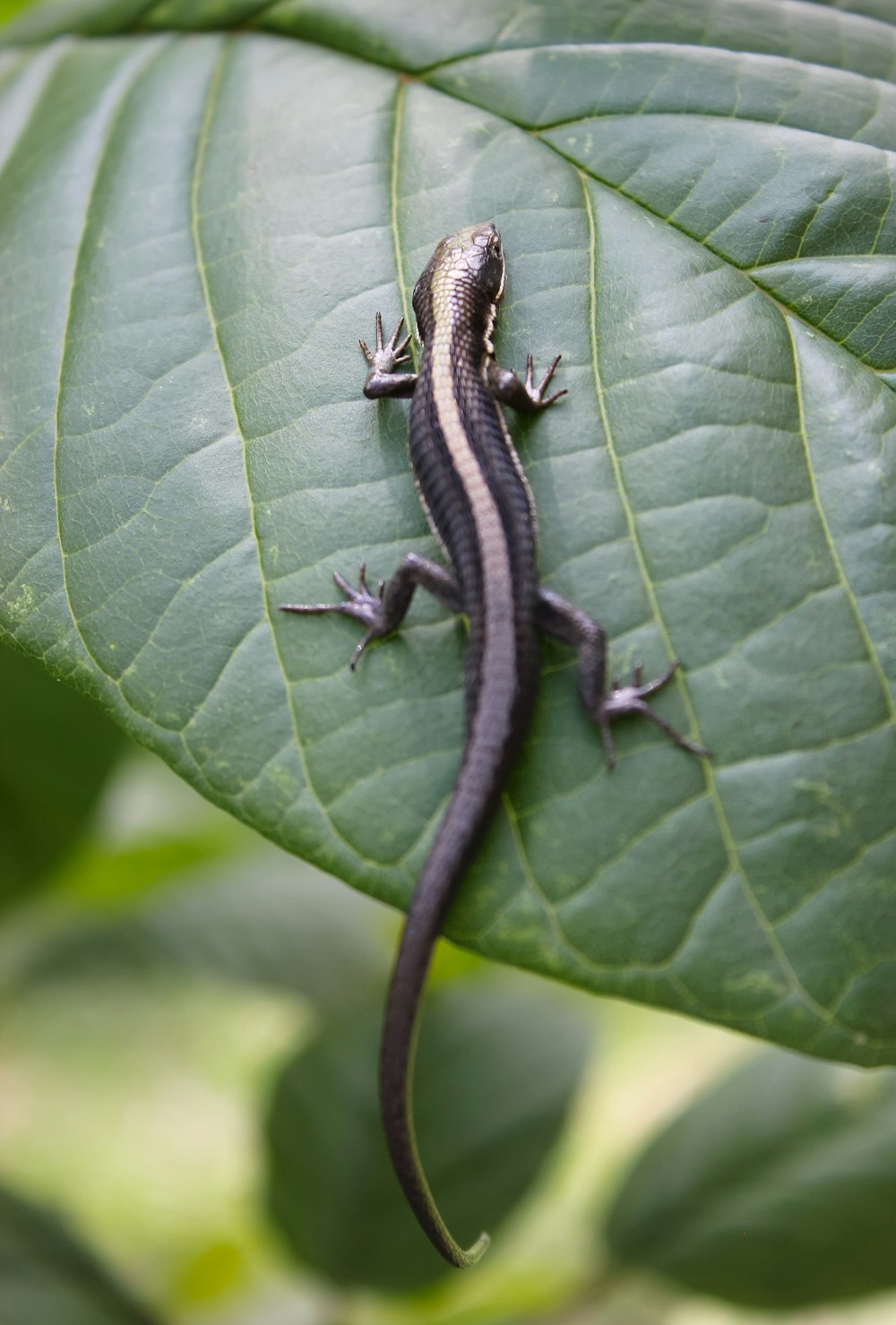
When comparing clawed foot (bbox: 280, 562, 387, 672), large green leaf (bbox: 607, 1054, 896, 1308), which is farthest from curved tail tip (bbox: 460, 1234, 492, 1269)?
clawed foot (bbox: 280, 562, 387, 672)

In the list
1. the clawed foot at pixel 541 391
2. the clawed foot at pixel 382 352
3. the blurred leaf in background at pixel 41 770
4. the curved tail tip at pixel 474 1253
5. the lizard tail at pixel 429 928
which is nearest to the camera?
the lizard tail at pixel 429 928


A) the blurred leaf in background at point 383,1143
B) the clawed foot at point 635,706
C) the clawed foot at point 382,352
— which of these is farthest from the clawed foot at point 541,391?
the blurred leaf in background at point 383,1143

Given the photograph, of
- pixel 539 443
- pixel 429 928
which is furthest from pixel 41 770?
pixel 539 443

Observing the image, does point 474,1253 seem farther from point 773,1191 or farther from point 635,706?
point 635,706

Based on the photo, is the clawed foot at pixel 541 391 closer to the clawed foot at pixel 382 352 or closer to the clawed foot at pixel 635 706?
the clawed foot at pixel 382 352

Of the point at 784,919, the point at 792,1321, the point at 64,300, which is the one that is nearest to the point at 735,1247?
the point at 792,1321

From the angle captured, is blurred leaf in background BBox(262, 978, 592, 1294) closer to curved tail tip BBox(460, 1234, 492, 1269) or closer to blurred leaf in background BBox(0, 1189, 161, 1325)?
curved tail tip BBox(460, 1234, 492, 1269)

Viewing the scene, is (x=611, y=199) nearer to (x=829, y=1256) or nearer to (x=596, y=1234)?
(x=829, y=1256)
